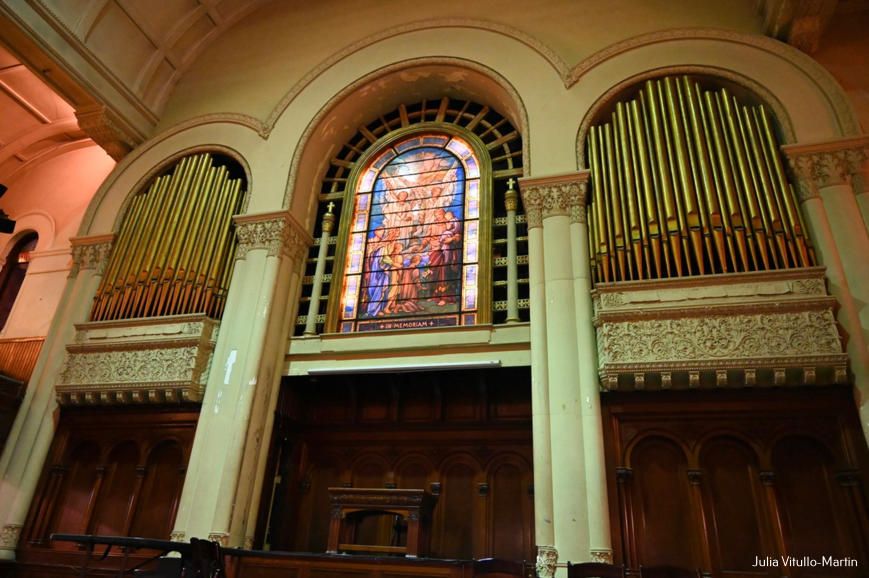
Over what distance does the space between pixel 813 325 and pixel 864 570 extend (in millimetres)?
2314

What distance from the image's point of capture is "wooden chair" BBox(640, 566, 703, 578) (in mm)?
5738

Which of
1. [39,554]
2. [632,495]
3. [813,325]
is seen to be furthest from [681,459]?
[39,554]

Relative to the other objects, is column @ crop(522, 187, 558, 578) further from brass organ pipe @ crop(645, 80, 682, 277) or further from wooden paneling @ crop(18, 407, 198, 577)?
wooden paneling @ crop(18, 407, 198, 577)

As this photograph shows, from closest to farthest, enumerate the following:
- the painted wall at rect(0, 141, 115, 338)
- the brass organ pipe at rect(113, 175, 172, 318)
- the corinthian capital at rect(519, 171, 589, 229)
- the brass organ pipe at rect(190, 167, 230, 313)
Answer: the corinthian capital at rect(519, 171, 589, 229) → the brass organ pipe at rect(190, 167, 230, 313) → the brass organ pipe at rect(113, 175, 172, 318) → the painted wall at rect(0, 141, 115, 338)

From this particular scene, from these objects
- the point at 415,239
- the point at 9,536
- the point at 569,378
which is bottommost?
the point at 9,536

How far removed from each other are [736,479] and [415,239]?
17.5ft

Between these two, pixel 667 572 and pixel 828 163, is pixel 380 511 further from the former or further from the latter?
pixel 828 163

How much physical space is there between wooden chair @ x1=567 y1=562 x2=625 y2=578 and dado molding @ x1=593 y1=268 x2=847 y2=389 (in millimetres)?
2082

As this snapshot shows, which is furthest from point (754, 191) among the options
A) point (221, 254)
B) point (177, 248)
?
point (177, 248)

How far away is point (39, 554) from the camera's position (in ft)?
26.6

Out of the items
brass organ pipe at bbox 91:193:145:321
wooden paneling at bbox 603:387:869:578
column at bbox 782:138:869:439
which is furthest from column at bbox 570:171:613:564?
brass organ pipe at bbox 91:193:145:321

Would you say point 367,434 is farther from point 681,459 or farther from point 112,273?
point 112,273

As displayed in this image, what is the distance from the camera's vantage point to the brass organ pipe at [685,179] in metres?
7.10

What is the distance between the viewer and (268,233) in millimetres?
9219
